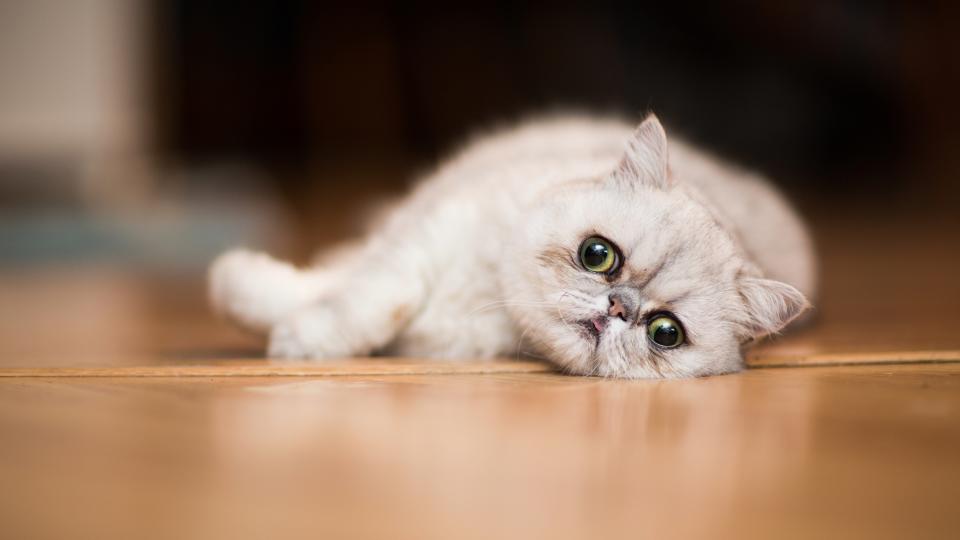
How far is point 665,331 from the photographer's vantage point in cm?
156

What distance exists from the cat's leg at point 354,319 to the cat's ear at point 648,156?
44 cm

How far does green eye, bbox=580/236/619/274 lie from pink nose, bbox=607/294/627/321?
0.19ft

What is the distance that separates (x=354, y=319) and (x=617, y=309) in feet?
1.51

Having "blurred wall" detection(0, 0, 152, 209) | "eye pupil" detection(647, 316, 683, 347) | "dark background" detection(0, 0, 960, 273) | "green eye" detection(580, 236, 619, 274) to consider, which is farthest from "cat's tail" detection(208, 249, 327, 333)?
"blurred wall" detection(0, 0, 152, 209)

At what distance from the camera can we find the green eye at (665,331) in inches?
61.4

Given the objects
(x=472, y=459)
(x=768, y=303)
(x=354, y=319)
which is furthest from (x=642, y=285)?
(x=472, y=459)

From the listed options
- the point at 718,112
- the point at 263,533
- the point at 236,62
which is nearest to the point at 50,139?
the point at 236,62

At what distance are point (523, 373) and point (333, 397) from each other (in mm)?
379

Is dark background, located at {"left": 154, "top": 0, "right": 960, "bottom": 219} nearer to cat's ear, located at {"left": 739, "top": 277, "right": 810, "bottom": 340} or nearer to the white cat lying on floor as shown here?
the white cat lying on floor

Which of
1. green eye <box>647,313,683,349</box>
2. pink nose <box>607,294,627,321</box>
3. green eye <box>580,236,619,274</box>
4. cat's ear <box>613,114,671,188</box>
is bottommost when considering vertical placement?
green eye <box>647,313,683,349</box>

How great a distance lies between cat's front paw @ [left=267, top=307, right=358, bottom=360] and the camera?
66.7 inches

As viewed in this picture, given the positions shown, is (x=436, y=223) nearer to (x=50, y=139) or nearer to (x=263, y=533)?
(x=263, y=533)

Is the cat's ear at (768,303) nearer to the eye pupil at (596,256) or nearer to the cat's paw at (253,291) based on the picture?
the eye pupil at (596,256)

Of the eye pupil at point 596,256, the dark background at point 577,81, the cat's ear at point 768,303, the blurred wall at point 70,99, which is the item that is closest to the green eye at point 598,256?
the eye pupil at point 596,256
